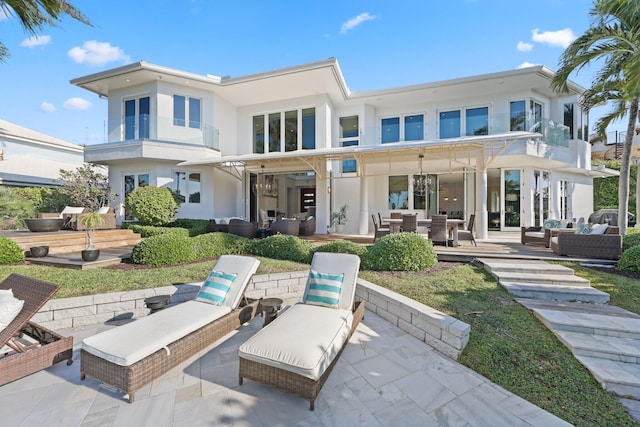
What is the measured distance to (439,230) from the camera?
28.0ft

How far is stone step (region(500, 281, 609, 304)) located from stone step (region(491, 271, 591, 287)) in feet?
0.49

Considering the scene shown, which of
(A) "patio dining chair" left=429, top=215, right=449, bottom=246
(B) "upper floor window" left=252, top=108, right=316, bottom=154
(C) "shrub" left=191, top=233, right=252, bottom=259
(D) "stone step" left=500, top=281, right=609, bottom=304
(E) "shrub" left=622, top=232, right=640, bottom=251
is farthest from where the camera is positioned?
(B) "upper floor window" left=252, top=108, right=316, bottom=154

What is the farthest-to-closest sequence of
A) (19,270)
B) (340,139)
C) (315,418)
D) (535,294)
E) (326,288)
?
(340,139), (19,270), (535,294), (326,288), (315,418)

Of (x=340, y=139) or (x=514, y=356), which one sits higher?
(x=340, y=139)

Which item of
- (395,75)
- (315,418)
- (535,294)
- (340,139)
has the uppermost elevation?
(395,75)

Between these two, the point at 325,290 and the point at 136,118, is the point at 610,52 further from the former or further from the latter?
the point at 136,118

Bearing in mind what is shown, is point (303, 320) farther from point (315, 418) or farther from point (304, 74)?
point (304, 74)

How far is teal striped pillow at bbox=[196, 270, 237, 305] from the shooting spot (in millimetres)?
4023

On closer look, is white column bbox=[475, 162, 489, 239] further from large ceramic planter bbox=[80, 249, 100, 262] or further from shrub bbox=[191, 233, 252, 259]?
large ceramic planter bbox=[80, 249, 100, 262]

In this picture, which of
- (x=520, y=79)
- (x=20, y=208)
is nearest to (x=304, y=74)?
(x=520, y=79)

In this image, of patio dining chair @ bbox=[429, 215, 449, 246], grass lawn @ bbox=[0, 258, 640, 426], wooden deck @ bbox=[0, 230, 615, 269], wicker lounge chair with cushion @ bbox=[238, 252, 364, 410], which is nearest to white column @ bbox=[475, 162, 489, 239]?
wooden deck @ bbox=[0, 230, 615, 269]

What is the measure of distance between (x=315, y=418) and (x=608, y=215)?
16.7m

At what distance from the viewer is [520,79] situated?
1156cm

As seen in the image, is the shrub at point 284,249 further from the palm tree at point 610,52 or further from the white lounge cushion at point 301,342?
the palm tree at point 610,52
